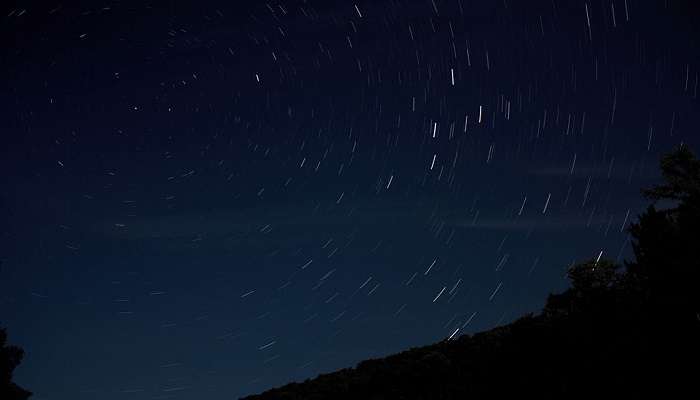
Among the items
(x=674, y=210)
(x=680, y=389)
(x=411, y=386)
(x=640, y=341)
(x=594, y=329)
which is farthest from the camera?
(x=411, y=386)

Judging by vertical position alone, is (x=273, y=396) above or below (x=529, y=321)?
above

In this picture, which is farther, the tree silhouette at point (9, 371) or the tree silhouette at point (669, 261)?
the tree silhouette at point (9, 371)

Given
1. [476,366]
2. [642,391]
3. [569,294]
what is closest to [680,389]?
[642,391]

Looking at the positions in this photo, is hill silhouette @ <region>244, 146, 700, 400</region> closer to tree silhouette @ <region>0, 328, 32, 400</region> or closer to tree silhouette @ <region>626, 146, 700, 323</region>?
tree silhouette @ <region>626, 146, 700, 323</region>

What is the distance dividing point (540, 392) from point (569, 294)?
42.7ft

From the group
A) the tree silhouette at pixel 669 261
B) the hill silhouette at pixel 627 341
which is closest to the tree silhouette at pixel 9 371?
the hill silhouette at pixel 627 341

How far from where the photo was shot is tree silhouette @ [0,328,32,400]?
65.0ft

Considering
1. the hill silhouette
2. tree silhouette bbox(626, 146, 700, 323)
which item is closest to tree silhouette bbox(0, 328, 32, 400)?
the hill silhouette

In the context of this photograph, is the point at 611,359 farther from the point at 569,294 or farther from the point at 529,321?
the point at 569,294

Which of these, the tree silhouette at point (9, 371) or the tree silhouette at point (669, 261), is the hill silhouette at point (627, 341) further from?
the tree silhouette at point (9, 371)

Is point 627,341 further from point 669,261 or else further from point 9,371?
point 9,371

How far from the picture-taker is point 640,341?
10.3 metres

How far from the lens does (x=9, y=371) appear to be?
20469 millimetres

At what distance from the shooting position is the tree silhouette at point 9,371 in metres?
19.8
